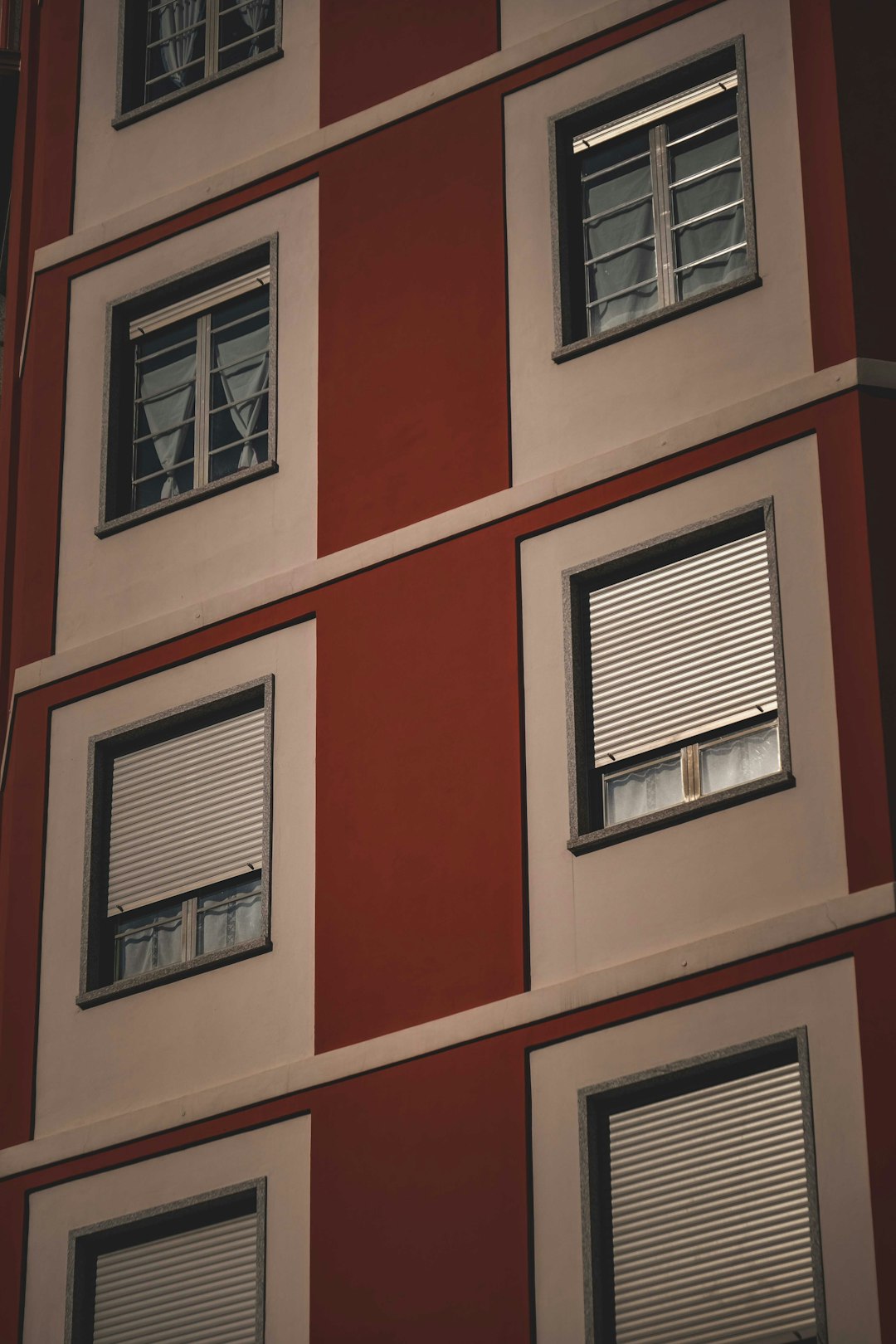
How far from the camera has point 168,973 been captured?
1967 centimetres

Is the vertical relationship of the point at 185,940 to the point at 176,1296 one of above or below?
above

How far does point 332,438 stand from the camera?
2075 cm

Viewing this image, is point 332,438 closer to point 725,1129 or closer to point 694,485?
point 694,485

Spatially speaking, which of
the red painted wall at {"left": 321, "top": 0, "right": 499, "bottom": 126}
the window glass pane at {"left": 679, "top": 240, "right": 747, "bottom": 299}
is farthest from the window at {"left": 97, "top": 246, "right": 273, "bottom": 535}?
the window glass pane at {"left": 679, "top": 240, "right": 747, "bottom": 299}

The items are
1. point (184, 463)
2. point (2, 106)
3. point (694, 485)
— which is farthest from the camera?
point (2, 106)

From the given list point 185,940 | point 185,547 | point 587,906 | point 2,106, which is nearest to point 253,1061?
point 185,940

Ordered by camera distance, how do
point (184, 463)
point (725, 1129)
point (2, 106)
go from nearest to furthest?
point (725, 1129), point (184, 463), point (2, 106)

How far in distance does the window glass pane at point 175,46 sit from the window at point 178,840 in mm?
5780

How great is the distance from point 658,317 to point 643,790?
10.8 ft

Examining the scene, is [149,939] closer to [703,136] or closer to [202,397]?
[202,397]

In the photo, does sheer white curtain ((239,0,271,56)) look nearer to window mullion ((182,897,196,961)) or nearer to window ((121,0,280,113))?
window ((121,0,280,113))

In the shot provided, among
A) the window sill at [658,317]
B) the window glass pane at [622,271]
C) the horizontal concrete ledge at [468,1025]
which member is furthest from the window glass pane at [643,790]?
the window glass pane at [622,271]

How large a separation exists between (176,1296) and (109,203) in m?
8.88

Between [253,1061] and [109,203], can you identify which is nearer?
[253,1061]
